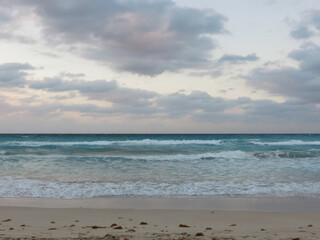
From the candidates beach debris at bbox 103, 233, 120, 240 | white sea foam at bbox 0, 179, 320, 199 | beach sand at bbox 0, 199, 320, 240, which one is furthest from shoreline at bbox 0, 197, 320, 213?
beach debris at bbox 103, 233, 120, 240

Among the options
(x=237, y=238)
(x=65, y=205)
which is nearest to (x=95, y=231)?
(x=237, y=238)

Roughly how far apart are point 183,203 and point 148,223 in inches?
95.3

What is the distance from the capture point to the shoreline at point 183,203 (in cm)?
830

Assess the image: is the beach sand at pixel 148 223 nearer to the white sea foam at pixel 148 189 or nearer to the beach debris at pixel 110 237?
the beach debris at pixel 110 237

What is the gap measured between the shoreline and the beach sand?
0.36 feet

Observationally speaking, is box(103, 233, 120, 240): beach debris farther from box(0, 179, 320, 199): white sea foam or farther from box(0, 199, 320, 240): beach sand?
box(0, 179, 320, 199): white sea foam

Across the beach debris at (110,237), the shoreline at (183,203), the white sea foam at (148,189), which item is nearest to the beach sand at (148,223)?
the beach debris at (110,237)

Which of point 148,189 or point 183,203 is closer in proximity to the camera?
point 183,203

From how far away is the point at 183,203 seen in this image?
28.9ft

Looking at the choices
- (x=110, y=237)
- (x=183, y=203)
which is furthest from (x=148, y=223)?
(x=183, y=203)

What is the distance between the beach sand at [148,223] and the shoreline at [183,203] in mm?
111

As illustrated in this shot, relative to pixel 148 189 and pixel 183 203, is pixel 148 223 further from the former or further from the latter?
pixel 148 189

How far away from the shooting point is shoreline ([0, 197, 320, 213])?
830cm

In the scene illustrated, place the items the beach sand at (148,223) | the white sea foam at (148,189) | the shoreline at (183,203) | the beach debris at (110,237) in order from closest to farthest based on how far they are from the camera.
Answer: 1. the beach debris at (110,237)
2. the beach sand at (148,223)
3. the shoreline at (183,203)
4. the white sea foam at (148,189)
